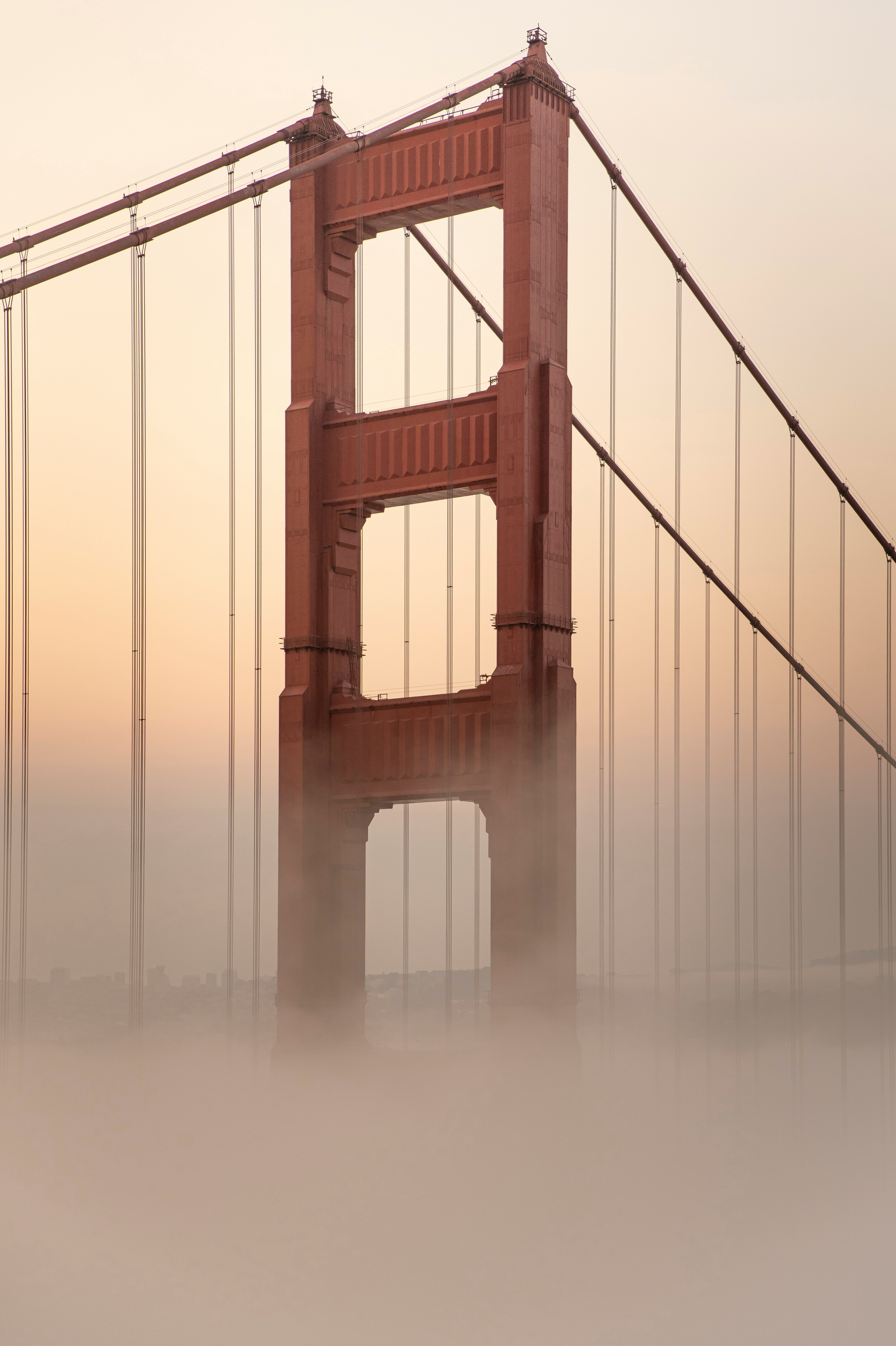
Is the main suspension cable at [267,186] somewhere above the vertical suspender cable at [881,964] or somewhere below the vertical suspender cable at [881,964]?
above

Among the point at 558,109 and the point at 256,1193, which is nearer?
the point at 256,1193

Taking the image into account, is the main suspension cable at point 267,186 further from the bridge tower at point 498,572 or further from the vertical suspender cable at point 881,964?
the vertical suspender cable at point 881,964

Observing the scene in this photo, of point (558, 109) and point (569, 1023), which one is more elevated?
point (558, 109)

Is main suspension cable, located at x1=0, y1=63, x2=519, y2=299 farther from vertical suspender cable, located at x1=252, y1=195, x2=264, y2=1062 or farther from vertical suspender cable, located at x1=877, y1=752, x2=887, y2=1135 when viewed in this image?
vertical suspender cable, located at x1=877, y1=752, x2=887, y2=1135

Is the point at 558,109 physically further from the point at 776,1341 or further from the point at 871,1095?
the point at 776,1341

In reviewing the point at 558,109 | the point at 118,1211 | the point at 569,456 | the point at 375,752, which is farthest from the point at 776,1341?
the point at 558,109

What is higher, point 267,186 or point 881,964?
point 267,186

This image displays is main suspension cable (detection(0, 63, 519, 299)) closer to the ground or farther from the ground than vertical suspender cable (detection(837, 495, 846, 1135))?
farther from the ground

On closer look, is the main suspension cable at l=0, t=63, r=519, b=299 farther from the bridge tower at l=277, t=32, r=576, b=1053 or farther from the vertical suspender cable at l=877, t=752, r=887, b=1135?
the vertical suspender cable at l=877, t=752, r=887, b=1135
